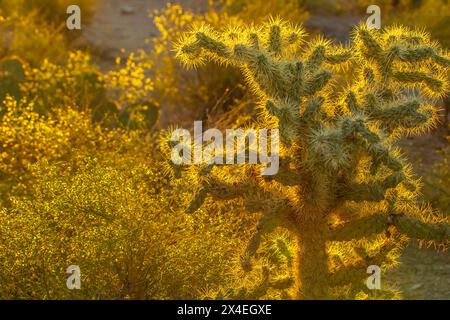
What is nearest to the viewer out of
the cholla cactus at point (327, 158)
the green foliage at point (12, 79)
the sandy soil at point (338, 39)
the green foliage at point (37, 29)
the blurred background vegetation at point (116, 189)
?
the cholla cactus at point (327, 158)

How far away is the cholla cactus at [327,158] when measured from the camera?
470cm

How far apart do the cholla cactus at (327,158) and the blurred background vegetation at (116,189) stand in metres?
0.37

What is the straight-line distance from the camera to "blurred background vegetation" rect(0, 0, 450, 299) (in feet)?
18.0

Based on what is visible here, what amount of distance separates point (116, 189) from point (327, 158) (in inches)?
68.7

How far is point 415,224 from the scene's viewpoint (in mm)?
4809

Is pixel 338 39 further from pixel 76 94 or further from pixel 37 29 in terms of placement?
pixel 76 94

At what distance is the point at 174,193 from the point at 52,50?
5.32m

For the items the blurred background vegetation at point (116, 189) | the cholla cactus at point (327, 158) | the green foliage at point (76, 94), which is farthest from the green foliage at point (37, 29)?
the cholla cactus at point (327, 158)

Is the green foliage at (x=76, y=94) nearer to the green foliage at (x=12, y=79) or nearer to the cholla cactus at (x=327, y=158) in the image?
the green foliage at (x=12, y=79)

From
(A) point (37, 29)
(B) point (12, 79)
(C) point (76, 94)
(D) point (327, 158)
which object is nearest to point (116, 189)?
(D) point (327, 158)

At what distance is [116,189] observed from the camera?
5691mm

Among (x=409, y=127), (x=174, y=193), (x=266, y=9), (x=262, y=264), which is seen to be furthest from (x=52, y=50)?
(x=409, y=127)

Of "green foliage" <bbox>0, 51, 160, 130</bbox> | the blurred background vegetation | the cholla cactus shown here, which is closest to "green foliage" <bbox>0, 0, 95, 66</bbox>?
the blurred background vegetation

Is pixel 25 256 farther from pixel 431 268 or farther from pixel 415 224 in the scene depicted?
pixel 431 268
